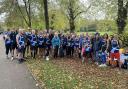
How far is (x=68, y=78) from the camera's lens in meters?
15.1

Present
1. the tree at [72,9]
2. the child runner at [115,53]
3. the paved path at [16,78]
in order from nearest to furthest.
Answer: the paved path at [16,78] → the child runner at [115,53] → the tree at [72,9]

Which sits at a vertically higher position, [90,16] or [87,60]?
[90,16]

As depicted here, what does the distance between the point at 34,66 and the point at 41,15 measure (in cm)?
3690

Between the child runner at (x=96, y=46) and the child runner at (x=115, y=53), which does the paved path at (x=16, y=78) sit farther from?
the child runner at (x=115, y=53)

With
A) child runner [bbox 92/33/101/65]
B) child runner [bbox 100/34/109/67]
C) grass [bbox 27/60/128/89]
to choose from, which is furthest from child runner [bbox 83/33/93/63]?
grass [bbox 27/60/128/89]

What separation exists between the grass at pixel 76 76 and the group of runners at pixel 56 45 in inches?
59.6

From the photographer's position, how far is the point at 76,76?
1569 centimetres

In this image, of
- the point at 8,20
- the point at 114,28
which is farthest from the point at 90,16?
the point at 8,20

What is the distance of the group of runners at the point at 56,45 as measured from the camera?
2053 centimetres

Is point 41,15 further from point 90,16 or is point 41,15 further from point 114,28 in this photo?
point 114,28

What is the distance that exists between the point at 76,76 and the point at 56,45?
777 centimetres

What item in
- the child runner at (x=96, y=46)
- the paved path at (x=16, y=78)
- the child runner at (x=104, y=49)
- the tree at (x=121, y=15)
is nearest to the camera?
the paved path at (x=16, y=78)

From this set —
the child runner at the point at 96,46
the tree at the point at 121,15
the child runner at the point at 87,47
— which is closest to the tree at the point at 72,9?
the tree at the point at 121,15

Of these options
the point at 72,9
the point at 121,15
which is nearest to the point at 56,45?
the point at 121,15
